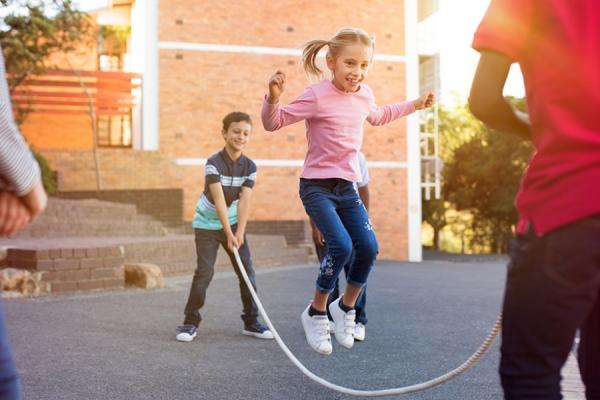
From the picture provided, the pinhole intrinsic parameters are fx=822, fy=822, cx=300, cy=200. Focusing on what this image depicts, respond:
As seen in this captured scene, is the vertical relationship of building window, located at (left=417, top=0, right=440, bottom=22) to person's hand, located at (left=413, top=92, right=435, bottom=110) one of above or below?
above

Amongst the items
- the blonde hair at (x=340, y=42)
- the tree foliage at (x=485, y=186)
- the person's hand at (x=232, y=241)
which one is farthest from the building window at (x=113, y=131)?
the blonde hair at (x=340, y=42)

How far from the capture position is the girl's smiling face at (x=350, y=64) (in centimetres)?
480

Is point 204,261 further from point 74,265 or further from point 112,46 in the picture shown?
point 112,46

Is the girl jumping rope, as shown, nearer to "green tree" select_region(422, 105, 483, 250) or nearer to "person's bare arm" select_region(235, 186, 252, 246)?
"person's bare arm" select_region(235, 186, 252, 246)

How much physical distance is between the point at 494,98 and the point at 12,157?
113 centimetres

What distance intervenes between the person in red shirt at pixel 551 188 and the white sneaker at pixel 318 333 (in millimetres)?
3064

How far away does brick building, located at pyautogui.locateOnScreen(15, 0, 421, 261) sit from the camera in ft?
73.0

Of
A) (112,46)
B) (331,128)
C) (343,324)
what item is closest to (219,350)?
(343,324)

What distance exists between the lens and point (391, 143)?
81.0 ft

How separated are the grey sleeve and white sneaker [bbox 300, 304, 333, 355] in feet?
10.5

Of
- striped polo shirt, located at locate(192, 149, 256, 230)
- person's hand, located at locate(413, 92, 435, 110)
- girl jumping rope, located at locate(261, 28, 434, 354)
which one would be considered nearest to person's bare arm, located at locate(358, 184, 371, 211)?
striped polo shirt, located at locate(192, 149, 256, 230)

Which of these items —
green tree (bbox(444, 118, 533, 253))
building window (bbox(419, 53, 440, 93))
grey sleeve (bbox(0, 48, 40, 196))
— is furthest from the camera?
green tree (bbox(444, 118, 533, 253))

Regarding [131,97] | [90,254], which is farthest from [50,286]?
[131,97]

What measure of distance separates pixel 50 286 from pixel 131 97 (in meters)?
13.7
